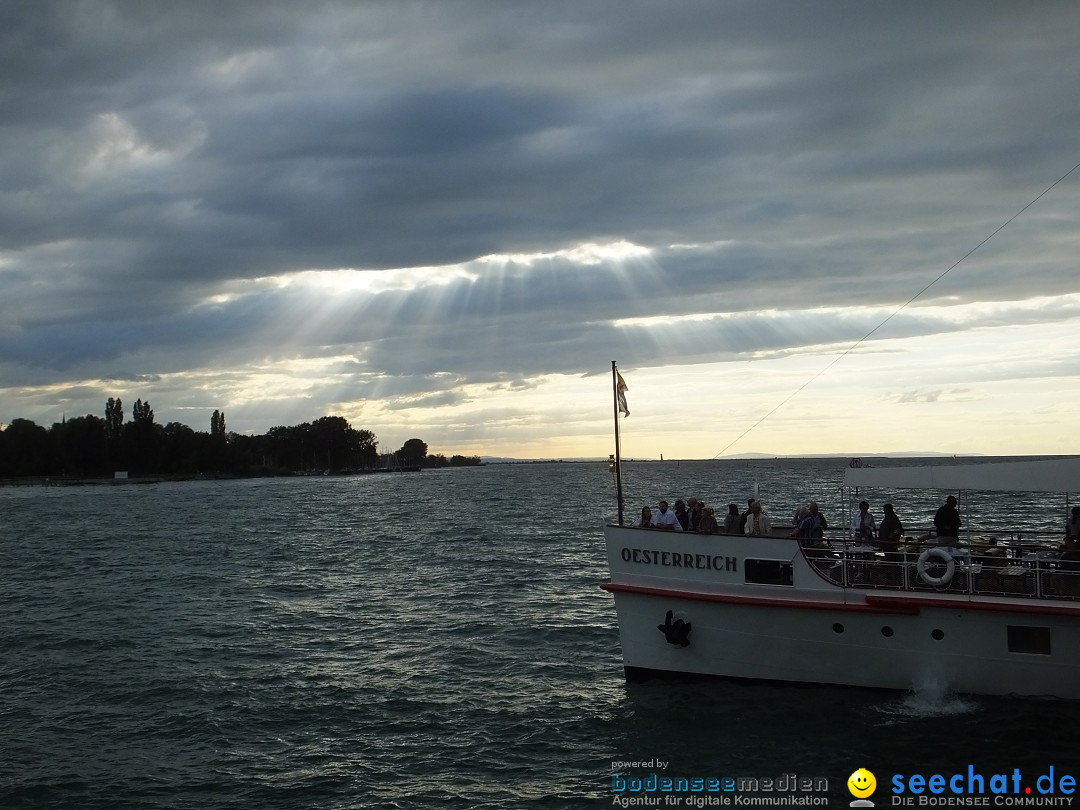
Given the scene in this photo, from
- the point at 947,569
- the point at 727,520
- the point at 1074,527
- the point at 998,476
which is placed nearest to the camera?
the point at 998,476

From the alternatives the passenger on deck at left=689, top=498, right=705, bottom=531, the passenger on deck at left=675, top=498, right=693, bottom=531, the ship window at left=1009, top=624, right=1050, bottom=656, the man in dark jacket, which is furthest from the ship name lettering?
the ship window at left=1009, top=624, right=1050, bottom=656

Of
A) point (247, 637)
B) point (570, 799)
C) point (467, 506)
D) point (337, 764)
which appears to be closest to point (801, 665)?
point (570, 799)

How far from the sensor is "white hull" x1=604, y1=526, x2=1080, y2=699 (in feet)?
52.1

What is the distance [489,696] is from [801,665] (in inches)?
246

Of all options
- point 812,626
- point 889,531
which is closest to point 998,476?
point 889,531

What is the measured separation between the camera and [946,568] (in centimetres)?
1648

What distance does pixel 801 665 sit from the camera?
56.1 ft

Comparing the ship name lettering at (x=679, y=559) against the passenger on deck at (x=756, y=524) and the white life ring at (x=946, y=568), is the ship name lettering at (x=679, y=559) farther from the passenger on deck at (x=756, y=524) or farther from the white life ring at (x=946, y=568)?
the white life ring at (x=946, y=568)

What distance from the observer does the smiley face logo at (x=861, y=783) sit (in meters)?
13.7

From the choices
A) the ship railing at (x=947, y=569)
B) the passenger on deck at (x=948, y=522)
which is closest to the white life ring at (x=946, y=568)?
the ship railing at (x=947, y=569)

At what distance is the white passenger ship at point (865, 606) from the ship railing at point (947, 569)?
0.03m

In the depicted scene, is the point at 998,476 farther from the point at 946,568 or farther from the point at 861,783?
the point at 861,783

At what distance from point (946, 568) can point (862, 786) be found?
14.9 feet

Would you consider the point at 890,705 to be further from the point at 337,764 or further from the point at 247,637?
the point at 247,637
